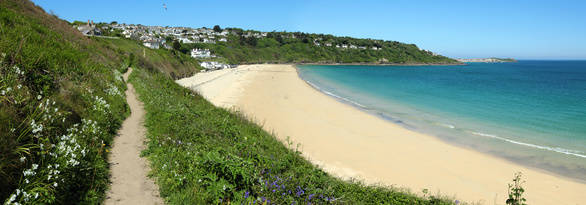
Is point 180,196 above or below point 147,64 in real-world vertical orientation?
below

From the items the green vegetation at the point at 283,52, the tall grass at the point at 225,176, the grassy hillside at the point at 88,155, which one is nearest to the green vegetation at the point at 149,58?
the grassy hillside at the point at 88,155

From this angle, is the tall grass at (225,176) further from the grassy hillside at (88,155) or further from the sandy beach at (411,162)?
the sandy beach at (411,162)

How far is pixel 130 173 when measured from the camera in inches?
215

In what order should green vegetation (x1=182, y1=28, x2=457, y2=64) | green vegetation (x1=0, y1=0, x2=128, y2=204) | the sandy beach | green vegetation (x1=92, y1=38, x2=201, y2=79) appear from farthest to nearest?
green vegetation (x1=182, y1=28, x2=457, y2=64), green vegetation (x1=92, y1=38, x2=201, y2=79), the sandy beach, green vegetation (x1=0, y1=0, x2=128, y2=204)

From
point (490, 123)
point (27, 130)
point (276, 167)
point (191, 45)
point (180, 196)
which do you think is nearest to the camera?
point (27, 130)

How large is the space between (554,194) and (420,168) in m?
4.69

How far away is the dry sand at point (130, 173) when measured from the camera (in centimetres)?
462

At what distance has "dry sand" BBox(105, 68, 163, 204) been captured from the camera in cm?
462

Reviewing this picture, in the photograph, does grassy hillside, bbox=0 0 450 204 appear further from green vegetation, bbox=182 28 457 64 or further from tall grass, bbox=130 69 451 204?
green vegetation, bbox=182 28 457 64

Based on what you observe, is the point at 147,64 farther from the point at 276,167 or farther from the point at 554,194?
the point at 554,194

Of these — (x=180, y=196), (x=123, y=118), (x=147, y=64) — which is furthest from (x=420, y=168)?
(x=147, y=64)

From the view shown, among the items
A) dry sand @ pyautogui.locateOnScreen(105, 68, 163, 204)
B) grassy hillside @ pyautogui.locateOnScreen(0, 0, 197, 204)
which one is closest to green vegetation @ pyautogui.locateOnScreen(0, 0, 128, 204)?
grassy hillside @ pyautogui.locateOnScreen(0, 0, 197, 204)

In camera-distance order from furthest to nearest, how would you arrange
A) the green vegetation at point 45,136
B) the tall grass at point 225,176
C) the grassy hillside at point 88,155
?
the tall grass at point 225,176 → the grassy hillside at point 88,155 → the green vegetation at point 45,136

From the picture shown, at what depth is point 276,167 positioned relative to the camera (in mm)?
7051
